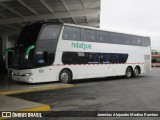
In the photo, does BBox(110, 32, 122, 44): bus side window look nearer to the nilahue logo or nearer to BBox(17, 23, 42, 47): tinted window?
the nilahue logo

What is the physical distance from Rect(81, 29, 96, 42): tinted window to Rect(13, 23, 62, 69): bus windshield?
7.60 feet

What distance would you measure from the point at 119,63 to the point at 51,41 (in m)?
7.40

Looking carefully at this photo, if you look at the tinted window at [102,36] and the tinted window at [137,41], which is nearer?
the tinted window at [102,36]

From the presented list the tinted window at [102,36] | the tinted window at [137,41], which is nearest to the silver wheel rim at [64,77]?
the tinted window at [102,36]

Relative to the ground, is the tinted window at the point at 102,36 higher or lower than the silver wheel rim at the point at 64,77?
higher

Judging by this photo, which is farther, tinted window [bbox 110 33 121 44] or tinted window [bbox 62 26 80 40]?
tinted window [bbox 110 33 121 44]

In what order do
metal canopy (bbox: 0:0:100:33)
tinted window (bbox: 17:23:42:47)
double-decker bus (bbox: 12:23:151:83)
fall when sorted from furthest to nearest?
1. metal canopy (bbox: 0:0:100:33)
2. tinted window (bbox: 17:23:42:47)
3. double-decker bus (bbox: 12:23:151:83)

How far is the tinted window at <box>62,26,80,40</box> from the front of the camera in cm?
1827

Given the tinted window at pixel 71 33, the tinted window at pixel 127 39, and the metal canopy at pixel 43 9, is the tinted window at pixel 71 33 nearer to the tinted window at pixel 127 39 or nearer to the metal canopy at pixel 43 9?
the tinted window at pixel 127 39

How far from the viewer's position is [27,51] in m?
16.6

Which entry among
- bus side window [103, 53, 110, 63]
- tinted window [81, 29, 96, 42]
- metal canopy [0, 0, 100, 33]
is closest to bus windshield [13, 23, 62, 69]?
tinted window [81, 29, 96, 42]

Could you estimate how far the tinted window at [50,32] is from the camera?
16902 millimetres

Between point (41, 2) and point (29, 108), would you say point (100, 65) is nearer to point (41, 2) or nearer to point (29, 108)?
point (41, 2)

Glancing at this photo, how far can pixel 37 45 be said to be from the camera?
16469mm
